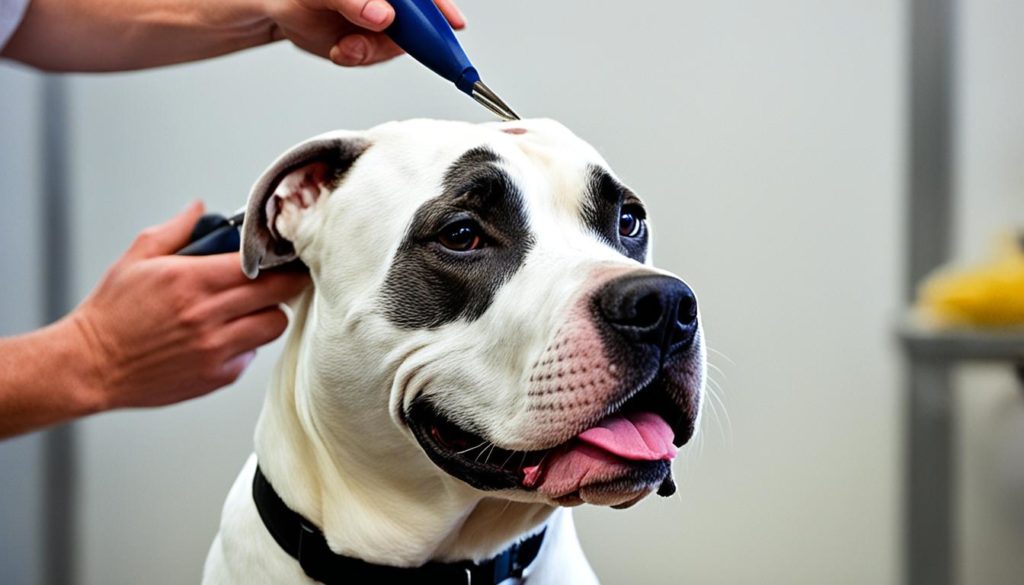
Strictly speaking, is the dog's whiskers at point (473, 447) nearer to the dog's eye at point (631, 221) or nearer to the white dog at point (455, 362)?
the white dog at point (455, 362)

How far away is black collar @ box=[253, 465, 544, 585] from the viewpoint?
120 centimetres

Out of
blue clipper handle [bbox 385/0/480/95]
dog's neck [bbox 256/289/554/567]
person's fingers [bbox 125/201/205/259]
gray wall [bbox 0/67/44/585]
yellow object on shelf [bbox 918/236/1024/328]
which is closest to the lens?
dog's neck [bbox 256/289/554/567]

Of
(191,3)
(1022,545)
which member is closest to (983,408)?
(1022,545)

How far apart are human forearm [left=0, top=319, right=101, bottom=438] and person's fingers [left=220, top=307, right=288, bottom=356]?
193mm

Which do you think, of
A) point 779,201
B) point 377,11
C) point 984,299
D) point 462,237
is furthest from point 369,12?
point 779,201

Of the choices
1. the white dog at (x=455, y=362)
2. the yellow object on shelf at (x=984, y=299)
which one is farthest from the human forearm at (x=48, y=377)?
the yellow object on shelf at (x=984, y=299)

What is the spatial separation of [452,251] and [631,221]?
0.90 ft

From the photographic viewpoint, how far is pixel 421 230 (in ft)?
3.84

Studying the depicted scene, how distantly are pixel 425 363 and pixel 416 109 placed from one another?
1372mm

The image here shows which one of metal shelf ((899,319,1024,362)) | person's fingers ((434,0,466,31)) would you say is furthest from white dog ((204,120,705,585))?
metal shelf ((899,319,1024,362))

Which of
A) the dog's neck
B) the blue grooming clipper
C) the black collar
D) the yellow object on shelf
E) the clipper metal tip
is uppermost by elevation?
the blue grooming clipper

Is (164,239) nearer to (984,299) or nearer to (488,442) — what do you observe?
(488,442)

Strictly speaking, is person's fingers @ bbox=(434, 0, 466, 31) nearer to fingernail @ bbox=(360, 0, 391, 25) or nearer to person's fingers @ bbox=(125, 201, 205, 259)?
fingernail @ bbox=(360, 0, 391, 25)

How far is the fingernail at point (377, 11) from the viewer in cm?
129
